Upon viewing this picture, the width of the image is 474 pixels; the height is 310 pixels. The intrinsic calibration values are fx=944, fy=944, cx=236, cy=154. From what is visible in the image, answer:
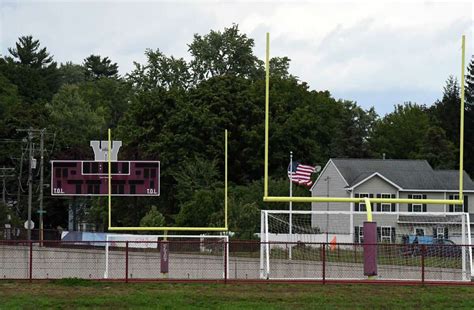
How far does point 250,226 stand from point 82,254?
11.2m

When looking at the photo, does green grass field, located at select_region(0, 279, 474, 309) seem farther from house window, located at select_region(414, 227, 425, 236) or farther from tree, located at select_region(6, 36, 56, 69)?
tree, located at select_region(6, 36, 56, 69)

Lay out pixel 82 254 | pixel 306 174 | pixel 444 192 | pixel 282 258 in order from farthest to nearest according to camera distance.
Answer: pixel 444 192 < pixel 306 174 < pixel 82 254 < pixel 282 258

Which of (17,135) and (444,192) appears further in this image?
(17,135)

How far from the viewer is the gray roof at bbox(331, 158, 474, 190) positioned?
192 feet

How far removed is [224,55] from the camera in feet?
259

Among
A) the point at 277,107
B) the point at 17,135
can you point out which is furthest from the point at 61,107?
the point at 277,107

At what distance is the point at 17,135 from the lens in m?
72.6

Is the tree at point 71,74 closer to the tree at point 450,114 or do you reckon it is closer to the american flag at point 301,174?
the tree at point 450,114

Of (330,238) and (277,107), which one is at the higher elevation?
(277,107)

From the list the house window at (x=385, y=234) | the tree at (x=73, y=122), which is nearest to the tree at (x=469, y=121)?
the tree at (x=73, y=122)

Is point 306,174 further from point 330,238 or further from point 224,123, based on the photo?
point 224,123

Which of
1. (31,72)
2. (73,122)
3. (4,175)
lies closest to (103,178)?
(4,175)

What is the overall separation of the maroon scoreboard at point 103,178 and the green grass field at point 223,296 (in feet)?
48.6

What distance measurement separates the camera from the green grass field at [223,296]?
18531mm
